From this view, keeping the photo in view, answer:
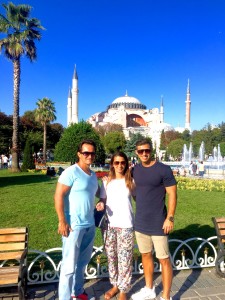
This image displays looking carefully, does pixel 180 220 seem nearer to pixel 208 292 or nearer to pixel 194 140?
pixel 208 292

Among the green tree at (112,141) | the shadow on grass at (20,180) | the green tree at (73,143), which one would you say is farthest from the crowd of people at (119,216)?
the green tree at (112,141)

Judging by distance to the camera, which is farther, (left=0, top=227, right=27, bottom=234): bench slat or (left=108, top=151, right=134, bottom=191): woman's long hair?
(left=0, top=227, right=27, bottom=234): bench slat

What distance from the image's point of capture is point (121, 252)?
3000 millimetres

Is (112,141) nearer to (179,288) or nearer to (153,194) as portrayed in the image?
(179,288)

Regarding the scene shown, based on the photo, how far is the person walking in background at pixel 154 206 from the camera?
2934 mm

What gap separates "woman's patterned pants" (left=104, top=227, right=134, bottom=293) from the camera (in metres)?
2.99

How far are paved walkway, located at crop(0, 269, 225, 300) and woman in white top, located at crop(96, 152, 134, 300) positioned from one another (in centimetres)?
45

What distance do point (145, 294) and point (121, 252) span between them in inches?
27.0

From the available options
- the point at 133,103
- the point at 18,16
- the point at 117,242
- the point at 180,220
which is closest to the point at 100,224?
the point at 117,242

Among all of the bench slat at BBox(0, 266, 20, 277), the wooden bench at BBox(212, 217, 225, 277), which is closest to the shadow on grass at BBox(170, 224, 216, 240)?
the wooden bench at BBox(212, 217, 225, 277)

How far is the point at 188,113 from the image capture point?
269 feet

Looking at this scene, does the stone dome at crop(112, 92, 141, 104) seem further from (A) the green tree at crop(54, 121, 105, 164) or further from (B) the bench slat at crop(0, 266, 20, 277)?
(B) the bench slat at crop(0, 266, 20, 277)

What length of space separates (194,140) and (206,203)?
52.6 meters

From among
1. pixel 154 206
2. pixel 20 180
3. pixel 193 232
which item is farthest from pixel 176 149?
pixel 154 206
